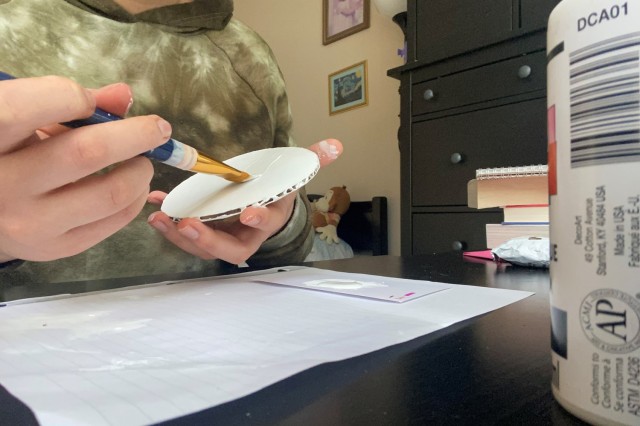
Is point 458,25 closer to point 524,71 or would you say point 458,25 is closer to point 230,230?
point 524,71

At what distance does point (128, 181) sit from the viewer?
1.07 feet

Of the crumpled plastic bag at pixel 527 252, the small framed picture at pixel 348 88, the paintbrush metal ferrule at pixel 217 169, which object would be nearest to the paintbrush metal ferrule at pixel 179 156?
the paintbrush metal ferrule at pixel 217 169

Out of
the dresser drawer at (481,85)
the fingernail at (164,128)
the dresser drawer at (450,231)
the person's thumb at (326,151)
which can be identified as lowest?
the dresser drawer at (450,231)

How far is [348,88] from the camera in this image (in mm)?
2068

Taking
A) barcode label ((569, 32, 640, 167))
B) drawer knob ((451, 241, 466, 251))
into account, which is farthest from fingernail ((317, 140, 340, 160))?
drawer knob ((451, 241, 466, 251))

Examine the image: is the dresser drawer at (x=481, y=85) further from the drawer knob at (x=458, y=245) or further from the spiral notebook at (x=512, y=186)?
the spiral notebook at (x=512, y=186)

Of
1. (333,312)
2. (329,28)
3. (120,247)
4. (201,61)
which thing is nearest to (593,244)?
(333,312)

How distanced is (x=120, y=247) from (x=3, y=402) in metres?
0.61

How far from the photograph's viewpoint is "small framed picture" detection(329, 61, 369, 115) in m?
2.00

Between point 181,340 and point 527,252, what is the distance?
440 millimetres

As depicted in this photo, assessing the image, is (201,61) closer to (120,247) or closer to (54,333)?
(120,247)

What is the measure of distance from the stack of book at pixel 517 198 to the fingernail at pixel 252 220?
360 mm

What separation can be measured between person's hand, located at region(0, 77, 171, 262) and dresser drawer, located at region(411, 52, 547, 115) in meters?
1.00

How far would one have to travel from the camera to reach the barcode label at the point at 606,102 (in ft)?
0.44
